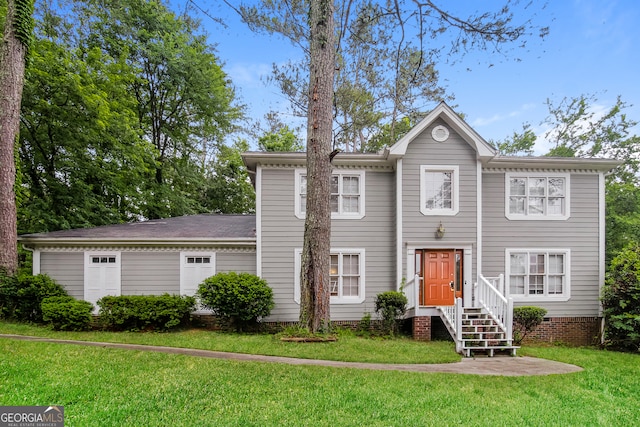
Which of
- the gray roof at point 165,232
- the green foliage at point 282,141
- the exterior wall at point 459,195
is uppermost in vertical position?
the green foliage at point 282,141

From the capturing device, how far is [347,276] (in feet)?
34.6

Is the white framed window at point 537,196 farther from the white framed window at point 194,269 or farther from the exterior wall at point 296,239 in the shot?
the white framed window at point 194,269

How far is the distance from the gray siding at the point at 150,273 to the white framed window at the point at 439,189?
807cm

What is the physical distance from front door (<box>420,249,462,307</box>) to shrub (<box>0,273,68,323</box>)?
434 inches

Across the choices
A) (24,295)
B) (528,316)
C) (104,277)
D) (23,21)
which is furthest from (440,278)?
(23,21)

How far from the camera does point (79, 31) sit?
53.9 ft

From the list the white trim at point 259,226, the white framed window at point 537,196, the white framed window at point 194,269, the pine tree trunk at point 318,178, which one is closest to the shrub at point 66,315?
the white framed window at point 194,269

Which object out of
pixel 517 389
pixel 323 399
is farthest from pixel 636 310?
pixel 323 399

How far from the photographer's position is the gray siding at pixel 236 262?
10.8m

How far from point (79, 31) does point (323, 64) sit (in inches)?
→ 602

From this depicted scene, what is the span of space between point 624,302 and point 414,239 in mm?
6007

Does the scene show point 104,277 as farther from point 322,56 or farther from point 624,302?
point 624,302

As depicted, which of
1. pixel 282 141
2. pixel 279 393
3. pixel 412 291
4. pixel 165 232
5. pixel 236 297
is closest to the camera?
pixel 279 393

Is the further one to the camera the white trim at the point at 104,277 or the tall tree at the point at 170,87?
the tall tree at the point at 170,87
